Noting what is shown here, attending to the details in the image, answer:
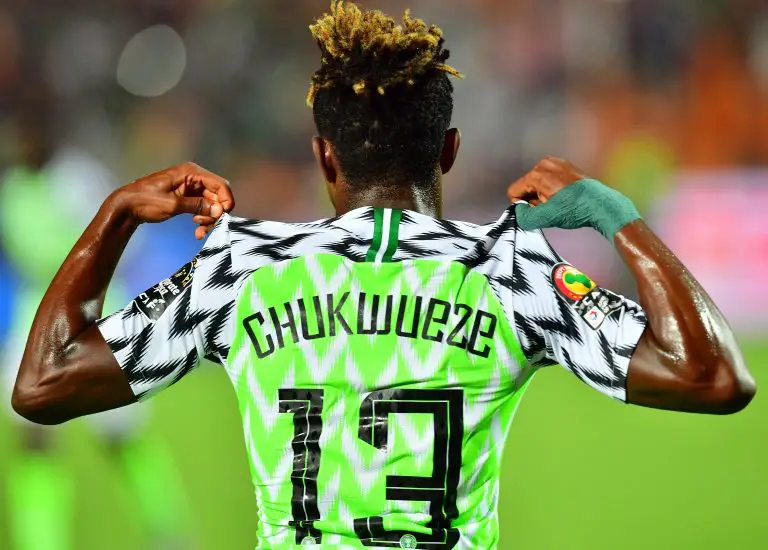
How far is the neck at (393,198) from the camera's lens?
200 centimetres

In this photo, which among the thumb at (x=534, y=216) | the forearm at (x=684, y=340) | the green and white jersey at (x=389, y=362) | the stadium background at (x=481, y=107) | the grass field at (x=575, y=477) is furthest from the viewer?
the stadium background at (x=481, y=107)

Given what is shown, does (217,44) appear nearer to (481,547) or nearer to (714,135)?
(714,135)

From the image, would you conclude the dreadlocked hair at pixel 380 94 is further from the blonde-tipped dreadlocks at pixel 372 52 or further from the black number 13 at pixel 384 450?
the black number 13 at pixel 384 450

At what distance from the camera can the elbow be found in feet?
6.19

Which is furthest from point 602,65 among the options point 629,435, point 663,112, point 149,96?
point 629,435

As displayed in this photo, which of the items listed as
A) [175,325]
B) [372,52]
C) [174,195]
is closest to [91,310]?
[175,325]

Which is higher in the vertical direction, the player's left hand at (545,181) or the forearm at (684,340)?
the player's left hand at (545,181)

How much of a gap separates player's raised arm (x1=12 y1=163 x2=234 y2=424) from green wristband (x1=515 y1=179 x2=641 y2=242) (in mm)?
613

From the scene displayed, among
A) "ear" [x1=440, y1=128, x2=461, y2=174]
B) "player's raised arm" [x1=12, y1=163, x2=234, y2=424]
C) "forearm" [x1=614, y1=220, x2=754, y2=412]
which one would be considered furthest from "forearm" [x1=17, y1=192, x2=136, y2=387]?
"forearm" [x1=614, y1=220, x2=754, y2=412]

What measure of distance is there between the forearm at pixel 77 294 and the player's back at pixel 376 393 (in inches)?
12.2

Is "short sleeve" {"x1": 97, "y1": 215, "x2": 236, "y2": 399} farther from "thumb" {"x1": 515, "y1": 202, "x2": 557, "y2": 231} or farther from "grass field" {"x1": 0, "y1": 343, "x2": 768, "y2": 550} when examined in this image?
"grass field" {"x1": 0, "y1": 343, "x2": 768, "y2": 550}

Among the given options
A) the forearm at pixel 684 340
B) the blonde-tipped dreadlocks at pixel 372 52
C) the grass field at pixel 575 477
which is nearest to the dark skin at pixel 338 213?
the forearm at pixel 684 340

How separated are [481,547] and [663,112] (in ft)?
30.5

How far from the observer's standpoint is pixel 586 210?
1879 mm
